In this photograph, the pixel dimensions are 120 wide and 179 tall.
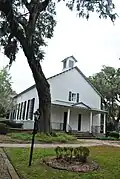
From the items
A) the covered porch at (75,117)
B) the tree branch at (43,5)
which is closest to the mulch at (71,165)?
the tree branch at (43,5)

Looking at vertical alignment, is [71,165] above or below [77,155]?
below

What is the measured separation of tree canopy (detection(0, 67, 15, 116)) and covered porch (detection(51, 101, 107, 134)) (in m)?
11.5

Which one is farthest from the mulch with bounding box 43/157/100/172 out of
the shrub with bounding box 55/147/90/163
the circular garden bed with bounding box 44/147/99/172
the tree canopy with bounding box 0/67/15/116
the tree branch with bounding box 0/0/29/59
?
the tree canopy with bounding box 0/67/15/116

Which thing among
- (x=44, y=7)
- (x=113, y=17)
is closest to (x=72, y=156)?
(x=113, y=17)

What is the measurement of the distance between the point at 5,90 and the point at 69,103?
1486 centimetres

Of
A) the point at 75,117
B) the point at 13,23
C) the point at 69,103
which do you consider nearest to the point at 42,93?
the point at 13,23

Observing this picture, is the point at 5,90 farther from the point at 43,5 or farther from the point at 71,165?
the point at 71,165

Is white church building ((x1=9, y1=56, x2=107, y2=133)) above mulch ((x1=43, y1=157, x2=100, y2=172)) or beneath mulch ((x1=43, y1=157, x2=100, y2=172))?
above

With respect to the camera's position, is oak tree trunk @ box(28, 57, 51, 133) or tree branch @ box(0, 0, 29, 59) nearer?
tree branch @ box(0, 0, 29, 59)

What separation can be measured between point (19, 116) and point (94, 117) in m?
9.65

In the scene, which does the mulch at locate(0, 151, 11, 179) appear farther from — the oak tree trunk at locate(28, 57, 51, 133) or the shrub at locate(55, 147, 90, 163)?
the oak tree trunk at locate(28, 57, 51, 133)

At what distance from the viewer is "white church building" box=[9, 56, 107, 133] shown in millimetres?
28781

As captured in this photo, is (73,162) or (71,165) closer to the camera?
(71,165)

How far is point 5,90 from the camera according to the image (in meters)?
41.1
